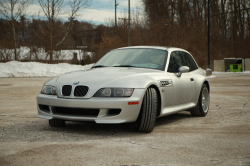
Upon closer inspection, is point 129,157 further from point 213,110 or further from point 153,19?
point 153,19

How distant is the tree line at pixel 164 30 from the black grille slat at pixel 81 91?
34674mm

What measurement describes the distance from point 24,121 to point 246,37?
154 ft

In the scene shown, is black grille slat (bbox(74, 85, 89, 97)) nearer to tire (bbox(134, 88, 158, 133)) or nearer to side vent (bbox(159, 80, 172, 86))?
tire (bbox(134, 88, 158, 133))

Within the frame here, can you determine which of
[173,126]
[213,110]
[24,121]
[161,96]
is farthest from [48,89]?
[213,110]

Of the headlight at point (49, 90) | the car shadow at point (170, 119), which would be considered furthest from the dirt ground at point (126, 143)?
the headlight at point (49, 90)

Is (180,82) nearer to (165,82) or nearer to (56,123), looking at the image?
(165,82)

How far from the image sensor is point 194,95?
7031mm

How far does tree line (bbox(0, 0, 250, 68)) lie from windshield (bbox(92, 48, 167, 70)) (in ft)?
109

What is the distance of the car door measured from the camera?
20.5ft

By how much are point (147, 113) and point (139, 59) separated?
4.85 ft

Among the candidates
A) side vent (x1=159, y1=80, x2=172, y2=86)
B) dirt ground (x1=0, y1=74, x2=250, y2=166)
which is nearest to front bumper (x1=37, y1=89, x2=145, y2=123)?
dirt ground (x1=0, y1=74, x2=250, y2=166)

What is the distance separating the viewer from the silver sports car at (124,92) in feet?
16.5

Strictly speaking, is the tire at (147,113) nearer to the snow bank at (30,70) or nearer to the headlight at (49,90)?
the headlight at (49,90)

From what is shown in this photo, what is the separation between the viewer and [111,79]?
5.20 metres
